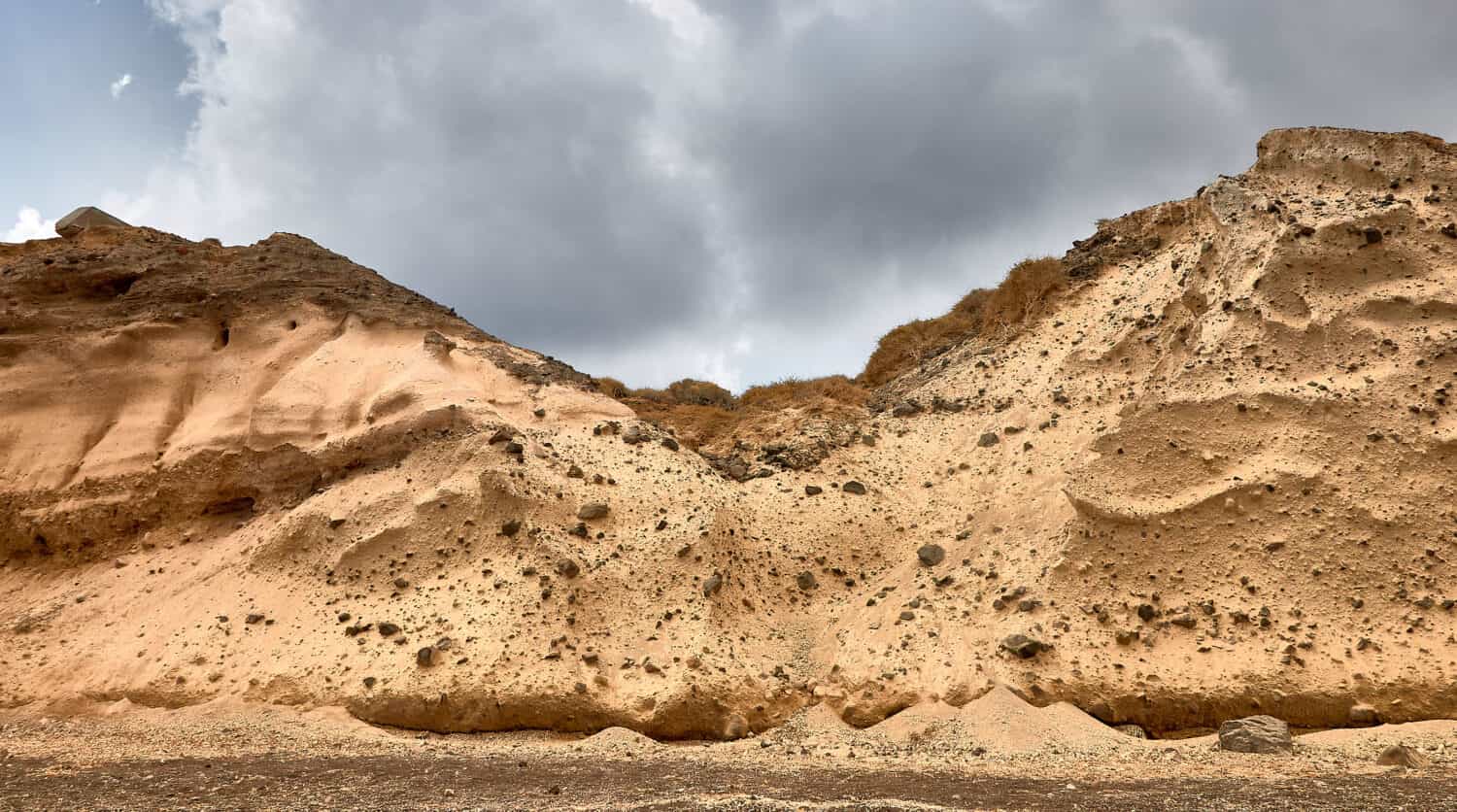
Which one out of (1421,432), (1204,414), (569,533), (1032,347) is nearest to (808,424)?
(1032,347)

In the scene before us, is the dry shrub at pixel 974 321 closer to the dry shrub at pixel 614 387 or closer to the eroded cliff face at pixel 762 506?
the eroded cliff face at pixel 762 506

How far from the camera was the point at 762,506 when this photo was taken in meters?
12.4

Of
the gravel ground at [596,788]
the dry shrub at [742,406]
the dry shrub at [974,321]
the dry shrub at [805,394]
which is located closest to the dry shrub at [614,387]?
the dry shrub at [742,406]

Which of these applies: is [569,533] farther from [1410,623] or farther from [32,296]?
[32,296]

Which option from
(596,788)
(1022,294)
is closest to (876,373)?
(1022,294)

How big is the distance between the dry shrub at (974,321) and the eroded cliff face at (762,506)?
0.66 m

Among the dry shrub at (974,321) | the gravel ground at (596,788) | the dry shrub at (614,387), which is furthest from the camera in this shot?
the dry shrub at (614,387)

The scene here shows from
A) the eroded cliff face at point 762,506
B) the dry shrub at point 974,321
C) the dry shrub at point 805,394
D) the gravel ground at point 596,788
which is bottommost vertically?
the gravel ground at point 596,788

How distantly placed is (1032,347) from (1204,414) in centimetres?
452

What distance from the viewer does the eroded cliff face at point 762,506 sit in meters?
9.06

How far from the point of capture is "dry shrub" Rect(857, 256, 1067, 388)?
51.8 feet

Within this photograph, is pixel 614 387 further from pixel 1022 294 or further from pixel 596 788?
pixel 596 788

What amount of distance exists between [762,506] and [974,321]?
24.1 ft

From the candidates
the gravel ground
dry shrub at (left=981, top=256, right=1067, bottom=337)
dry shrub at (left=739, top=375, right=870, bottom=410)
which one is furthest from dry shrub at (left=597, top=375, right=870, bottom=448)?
the gravel ground
